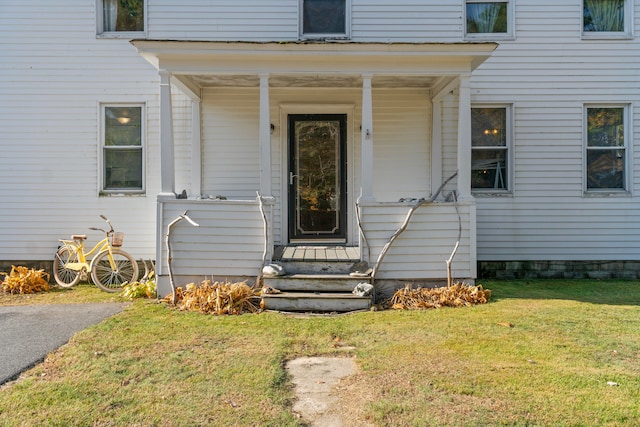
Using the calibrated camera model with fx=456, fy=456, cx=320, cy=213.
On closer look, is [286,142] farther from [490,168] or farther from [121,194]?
[490,168]

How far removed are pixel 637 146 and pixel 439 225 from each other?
14.2 feet

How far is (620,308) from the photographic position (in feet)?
18.9

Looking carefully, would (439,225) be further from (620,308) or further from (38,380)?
(38,380)

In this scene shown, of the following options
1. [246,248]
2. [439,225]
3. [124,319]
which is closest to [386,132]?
[439,225]

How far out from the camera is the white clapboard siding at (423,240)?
6.27 metres

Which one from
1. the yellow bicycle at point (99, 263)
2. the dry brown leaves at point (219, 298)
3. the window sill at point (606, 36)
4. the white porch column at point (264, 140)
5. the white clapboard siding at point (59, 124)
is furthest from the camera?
the window sill at point (606, 36)

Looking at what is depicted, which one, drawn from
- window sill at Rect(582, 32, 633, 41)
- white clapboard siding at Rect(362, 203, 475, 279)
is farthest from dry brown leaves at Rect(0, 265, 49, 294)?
window sill at Rect(582, 32, 633, 41)

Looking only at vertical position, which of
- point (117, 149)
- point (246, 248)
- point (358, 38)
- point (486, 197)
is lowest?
point (246, 248)

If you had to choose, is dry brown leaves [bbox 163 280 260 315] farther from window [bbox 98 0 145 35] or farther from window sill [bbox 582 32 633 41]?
window sill [bbox 582 32 633 41]

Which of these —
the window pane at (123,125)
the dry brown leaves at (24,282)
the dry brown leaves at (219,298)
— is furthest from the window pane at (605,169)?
the dry brown leaves at (24,282)

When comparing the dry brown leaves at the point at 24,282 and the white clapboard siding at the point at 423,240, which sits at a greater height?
the white clapboard siding at the point at 423,240

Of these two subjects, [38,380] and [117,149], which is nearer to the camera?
[38,380]

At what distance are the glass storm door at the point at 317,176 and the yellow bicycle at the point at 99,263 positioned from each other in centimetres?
279

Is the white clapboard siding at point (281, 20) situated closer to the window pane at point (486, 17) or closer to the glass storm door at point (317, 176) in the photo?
the window pane at point (486, 17)
